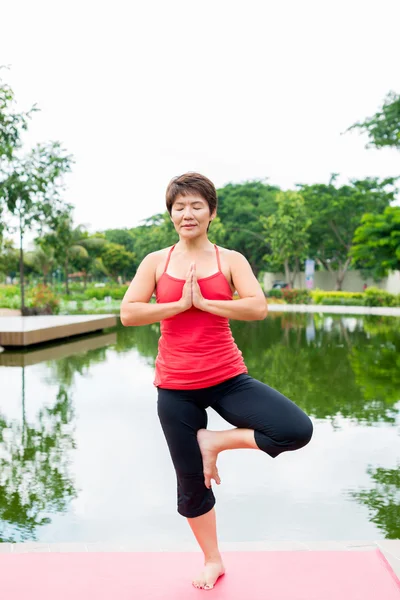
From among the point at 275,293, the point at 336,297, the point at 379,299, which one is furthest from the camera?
the point at 275,293

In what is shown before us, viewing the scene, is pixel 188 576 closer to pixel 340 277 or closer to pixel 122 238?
pixel 340 277

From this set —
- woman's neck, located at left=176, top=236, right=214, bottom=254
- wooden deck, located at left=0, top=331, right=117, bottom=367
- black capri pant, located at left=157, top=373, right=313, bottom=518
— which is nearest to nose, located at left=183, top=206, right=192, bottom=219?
woman's neck, located at left=176, top=236, right=214, bottom=254

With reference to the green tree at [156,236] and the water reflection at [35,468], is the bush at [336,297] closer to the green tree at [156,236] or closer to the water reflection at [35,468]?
the green tree at [156,236]

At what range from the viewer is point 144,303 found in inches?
109

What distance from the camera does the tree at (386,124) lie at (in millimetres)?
29406

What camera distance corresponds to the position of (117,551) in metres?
3.15

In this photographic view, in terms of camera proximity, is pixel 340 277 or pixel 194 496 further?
pixel 340 277

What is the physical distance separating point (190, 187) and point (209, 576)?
152 centimetres

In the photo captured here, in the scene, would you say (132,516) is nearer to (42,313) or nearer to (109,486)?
(109,486)

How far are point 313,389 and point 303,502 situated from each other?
4215 millimetres

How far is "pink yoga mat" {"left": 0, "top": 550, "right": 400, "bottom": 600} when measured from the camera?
106 inches


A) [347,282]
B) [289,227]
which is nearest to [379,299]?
[289,227]

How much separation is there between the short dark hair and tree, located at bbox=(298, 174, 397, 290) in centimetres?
3854

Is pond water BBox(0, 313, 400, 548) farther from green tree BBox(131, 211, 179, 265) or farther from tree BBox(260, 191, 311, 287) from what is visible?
green tree BBox(131, 211, 179, 265)
